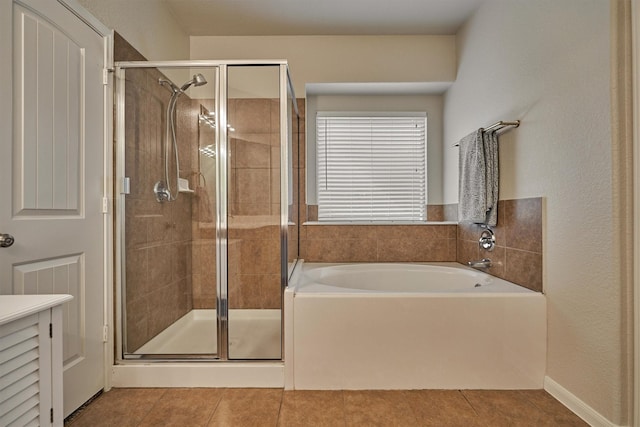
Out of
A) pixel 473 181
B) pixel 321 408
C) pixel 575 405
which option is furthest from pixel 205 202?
pixel 575 405

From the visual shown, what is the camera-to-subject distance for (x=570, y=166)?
5.72ft

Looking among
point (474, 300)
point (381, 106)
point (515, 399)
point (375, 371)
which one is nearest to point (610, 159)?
point (474, 300)

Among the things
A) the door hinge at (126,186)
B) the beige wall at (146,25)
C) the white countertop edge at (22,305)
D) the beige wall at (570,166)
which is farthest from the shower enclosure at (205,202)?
the beige wall at (570,166)

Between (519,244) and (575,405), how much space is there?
0.85m

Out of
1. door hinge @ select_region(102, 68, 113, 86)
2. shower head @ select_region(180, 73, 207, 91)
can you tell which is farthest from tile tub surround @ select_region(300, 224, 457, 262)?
door hinge @ select_region(102, 68, 113, 86)

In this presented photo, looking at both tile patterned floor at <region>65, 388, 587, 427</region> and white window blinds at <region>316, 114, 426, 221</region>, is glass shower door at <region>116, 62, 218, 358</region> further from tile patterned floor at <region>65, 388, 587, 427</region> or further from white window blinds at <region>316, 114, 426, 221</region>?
white window blinds at <region>316, 114, 426, 221</region>

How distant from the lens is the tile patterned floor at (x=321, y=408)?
1.67 m

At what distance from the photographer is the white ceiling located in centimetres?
268

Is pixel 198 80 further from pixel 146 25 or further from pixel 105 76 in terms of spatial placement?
pixel 146 25

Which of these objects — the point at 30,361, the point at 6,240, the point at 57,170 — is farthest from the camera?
the point at 57,170

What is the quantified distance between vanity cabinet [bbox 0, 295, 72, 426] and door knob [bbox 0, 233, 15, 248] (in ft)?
0.93

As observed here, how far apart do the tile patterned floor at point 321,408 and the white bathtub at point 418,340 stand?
0.23ft

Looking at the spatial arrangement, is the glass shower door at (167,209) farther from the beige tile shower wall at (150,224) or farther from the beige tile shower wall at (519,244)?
the beige tile shower wall at (519,244)

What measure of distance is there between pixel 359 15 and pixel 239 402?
278 cm
